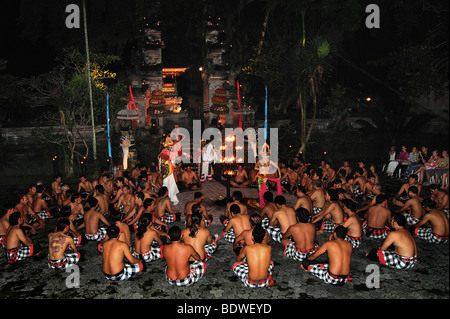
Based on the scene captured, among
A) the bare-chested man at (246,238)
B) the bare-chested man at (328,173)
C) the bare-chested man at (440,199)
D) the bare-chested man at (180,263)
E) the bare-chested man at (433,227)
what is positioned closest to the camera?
the bare-chested man at (180,263)

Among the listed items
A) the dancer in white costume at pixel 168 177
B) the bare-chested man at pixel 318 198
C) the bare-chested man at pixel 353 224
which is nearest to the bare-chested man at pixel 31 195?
the dancer in white costume at pixel 168 177

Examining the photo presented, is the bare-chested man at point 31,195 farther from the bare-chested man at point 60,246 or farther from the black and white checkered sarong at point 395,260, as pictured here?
the black and white checkered sarong at point 395,260

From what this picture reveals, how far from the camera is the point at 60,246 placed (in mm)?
7238

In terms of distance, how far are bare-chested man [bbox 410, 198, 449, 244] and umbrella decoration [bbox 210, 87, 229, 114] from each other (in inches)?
566

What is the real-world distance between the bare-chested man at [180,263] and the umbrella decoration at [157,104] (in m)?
15.7

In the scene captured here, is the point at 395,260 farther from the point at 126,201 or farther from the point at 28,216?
the point at 28,216

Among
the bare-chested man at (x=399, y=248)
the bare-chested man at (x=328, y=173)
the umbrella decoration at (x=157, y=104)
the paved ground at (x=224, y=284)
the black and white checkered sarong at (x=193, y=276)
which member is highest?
the umbrella decoration at (x=157, y=104)

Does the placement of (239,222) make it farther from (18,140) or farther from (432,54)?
(18,140)

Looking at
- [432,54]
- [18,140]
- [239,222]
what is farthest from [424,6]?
[18,140]

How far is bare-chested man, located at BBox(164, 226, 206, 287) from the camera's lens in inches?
252

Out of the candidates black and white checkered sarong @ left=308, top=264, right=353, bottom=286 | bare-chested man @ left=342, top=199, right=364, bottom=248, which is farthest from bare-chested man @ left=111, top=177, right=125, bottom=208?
bare-chested man @ left=342, top=199, right=364, bottom=248

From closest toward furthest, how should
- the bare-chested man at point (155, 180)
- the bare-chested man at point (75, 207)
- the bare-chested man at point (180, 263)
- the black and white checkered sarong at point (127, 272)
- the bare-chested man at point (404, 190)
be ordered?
the bare-chested man at point (180, 263) → the black and white checkered sarong at point (127, 272) → the bare-chested man at point (75, 207) → the bare-chested man at point (404, 190) → the bare-chested man at point (155, 180)

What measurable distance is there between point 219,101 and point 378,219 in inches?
571

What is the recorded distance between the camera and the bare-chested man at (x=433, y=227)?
8.05 metres
